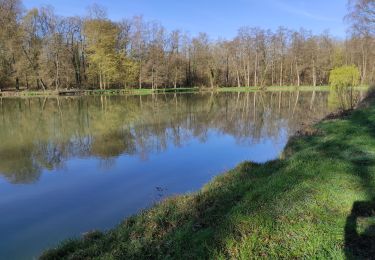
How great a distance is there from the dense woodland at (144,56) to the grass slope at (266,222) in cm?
3803

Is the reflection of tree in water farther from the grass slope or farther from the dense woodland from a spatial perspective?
the dense woodland

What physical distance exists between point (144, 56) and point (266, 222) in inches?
2260

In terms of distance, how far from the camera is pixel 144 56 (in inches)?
2362

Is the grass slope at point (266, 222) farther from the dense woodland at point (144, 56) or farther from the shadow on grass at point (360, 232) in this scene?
the dense woodland at point (144, 56)

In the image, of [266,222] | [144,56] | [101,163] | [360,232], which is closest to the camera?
[360,232]

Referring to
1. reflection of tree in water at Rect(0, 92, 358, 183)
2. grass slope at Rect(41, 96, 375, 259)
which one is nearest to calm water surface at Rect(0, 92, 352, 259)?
reflection of tree in water at Rect(0, 92, 358, 183)

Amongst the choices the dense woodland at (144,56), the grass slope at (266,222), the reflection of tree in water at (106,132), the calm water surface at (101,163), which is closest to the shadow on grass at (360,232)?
the grass slope at (266,222)

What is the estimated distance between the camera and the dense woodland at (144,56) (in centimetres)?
5353

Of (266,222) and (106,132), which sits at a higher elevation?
(266,222)

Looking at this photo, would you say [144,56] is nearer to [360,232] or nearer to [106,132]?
[106,132]

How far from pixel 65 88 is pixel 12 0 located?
14696 mm

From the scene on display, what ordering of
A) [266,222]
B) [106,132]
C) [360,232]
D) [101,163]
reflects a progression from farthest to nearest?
[106,132] < [101,163] < [266,222] < [360,232]

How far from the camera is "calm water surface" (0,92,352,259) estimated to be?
7566 mm

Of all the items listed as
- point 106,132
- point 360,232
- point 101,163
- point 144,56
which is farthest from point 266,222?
point 144,56
